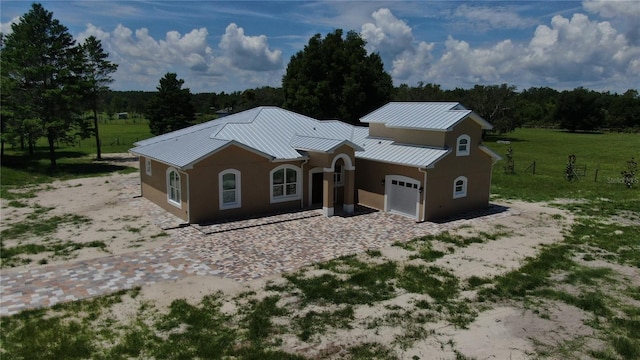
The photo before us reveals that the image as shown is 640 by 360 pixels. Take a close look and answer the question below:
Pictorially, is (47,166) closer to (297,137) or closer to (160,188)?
(160,188)

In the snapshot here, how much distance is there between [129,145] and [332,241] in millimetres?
41841

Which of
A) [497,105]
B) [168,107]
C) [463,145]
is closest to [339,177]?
[463,145]

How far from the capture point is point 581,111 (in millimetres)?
87688

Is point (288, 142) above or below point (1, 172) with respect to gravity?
above

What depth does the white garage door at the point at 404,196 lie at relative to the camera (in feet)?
66.1

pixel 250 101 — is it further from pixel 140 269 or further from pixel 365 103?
pixel 140 269

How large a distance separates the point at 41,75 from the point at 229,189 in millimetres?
22884

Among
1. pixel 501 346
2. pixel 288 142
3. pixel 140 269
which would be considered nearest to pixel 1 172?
pixel 288 142

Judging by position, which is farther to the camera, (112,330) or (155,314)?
(155,314)

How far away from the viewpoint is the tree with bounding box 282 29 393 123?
43.7m

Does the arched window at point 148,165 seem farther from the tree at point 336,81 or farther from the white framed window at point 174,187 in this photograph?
the tree at point 336,81

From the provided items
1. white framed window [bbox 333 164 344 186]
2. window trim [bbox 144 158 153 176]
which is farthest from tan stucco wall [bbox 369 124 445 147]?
window trim [bbox 144 158 153 176]

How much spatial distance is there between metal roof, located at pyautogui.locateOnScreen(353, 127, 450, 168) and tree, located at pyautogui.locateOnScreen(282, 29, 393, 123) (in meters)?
20.3

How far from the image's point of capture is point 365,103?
4509 centimetres
